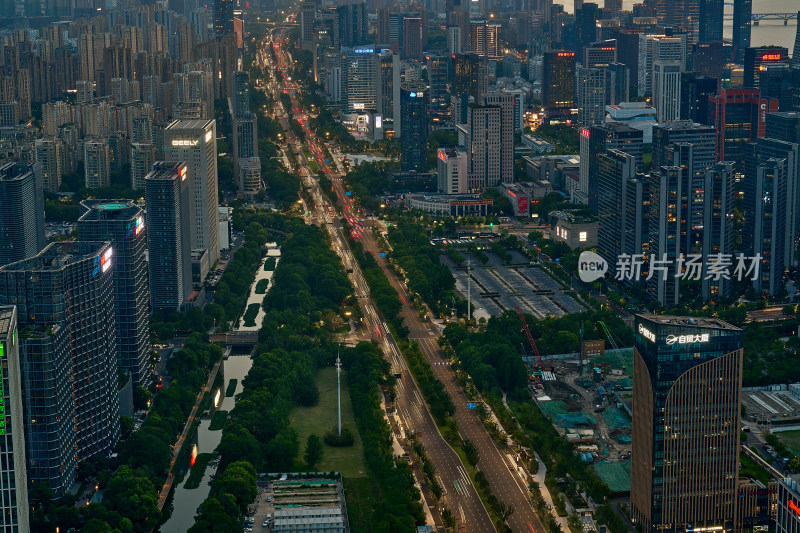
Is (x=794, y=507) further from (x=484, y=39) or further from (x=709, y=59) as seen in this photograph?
(x=484, y=39)

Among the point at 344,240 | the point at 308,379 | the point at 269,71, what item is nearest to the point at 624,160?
the point at 344,240

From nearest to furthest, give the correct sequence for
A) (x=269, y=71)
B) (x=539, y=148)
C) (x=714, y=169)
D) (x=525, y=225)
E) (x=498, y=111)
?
1. (x=714, y=169)
2. (x=525, y=225)
3. (x=498, y=111)
4. (x=539, y=148)
5. (x=269, y=71)

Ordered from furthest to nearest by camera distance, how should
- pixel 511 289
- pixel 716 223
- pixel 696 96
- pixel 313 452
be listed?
1. pixel 696 96
2. pixel 511 289
3. pixel 716 223
4. pixel 313 452

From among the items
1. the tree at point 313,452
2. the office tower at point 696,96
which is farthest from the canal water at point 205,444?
the office tower at point 696,96

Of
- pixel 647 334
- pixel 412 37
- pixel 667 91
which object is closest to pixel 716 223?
pixel 647 334

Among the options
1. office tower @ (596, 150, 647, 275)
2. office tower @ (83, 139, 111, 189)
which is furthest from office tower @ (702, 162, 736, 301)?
office tower @ (83, 139, 111, 189)

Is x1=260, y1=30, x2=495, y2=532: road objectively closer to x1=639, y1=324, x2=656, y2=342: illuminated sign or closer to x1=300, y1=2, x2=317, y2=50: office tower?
x1=639, y1=324, x2=656, y2=342: illuminated sign

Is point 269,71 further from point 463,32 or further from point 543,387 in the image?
point 543,387
